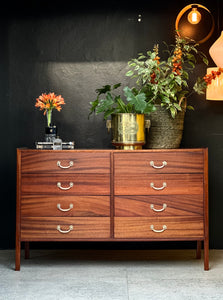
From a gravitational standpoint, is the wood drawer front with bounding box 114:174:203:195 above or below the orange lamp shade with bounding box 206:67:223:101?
below

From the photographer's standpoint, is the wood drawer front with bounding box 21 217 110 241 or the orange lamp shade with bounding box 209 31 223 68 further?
the orange lamp shade with bounding box 209 31 223 68

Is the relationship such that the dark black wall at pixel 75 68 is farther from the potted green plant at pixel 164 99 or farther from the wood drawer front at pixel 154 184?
the wood drawer front at pixel 154 184

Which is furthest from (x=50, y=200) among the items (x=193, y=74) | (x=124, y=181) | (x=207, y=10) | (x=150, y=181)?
(x=207, y=10)

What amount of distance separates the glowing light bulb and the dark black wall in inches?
4.2

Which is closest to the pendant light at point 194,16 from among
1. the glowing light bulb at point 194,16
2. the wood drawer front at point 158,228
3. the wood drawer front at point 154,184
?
the glowing light bulb at point 194,16

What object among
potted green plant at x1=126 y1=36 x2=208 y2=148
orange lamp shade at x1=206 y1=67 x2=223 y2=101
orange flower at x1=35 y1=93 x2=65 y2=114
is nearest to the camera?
potted green plant at x1=126 y1=36 x2=208 y2=148

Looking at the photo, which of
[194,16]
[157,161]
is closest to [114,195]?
[157,161]

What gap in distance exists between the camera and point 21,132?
3.46 meters

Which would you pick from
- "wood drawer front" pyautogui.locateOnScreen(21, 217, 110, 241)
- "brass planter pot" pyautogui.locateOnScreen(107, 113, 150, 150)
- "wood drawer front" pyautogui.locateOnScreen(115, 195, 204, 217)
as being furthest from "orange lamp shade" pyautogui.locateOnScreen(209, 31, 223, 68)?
"wood drawer front" pyautogui.locateOnScreen(21, 217, 110, 241)

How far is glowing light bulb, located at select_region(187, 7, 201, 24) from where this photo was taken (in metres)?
3.38

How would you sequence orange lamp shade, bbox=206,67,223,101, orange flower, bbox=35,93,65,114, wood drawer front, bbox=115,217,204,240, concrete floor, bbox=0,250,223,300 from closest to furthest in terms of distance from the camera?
1. concrete floor, bbox=0,250,223,300
2. wood drawer front, bbox=115,217,204,240
3. orange flower, bbox=35,93,65,114
4. orange lamp shade, bbox=206,67,223,101

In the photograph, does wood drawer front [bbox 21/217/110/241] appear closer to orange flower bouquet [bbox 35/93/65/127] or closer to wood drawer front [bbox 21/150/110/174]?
wood drawer front [bbox 21/150/110/174]

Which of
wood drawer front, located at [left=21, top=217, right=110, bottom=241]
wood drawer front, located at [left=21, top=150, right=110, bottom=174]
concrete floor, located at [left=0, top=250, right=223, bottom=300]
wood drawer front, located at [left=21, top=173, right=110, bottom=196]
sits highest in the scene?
wood drawer front, located at [left=21, top=150, right=110, bottom=174]

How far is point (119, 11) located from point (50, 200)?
1670 mm
